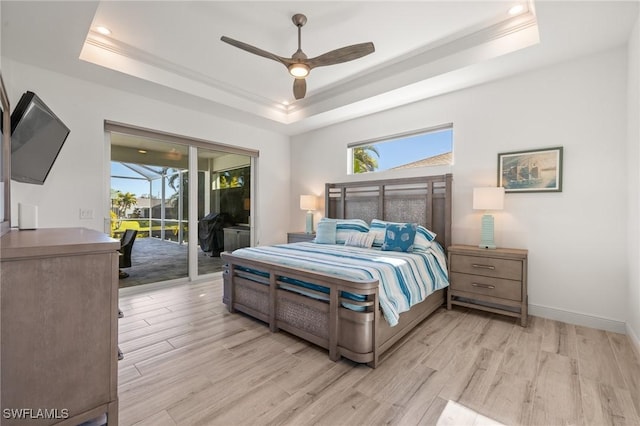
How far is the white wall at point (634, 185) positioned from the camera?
7.57ft

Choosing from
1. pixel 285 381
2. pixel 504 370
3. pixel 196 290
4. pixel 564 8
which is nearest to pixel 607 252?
pixel 504 370

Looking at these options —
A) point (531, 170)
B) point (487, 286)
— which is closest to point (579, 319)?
point (487, 286)

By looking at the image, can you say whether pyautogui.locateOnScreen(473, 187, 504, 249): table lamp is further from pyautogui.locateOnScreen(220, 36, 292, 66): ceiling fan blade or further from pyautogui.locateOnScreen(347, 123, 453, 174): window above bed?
pyautogui.locateOnScreen(220, 36, 292, 66): ceiling fan blade

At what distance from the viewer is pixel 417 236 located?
132 inches

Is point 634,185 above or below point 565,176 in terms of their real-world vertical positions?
below

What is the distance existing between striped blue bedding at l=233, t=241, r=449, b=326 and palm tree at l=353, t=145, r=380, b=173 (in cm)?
171

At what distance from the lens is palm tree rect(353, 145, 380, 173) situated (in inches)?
183

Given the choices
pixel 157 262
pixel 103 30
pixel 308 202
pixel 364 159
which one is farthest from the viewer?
pixel 308 202

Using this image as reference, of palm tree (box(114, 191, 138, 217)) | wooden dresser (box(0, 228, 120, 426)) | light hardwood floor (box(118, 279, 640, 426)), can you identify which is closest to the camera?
wooden dresser (box(0, 228, 120, 426))

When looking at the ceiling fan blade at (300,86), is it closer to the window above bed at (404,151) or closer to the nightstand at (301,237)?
the window above bed at (404,151)

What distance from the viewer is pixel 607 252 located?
2.75m

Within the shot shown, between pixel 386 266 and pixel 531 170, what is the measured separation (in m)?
2.11

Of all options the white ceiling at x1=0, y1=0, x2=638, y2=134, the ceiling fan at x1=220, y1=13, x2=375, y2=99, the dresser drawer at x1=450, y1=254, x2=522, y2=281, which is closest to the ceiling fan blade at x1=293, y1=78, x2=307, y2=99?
the ceiling fan at x1=220, y1=13, x2=375, y2=99

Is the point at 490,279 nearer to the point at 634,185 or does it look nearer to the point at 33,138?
the point at 634,185
